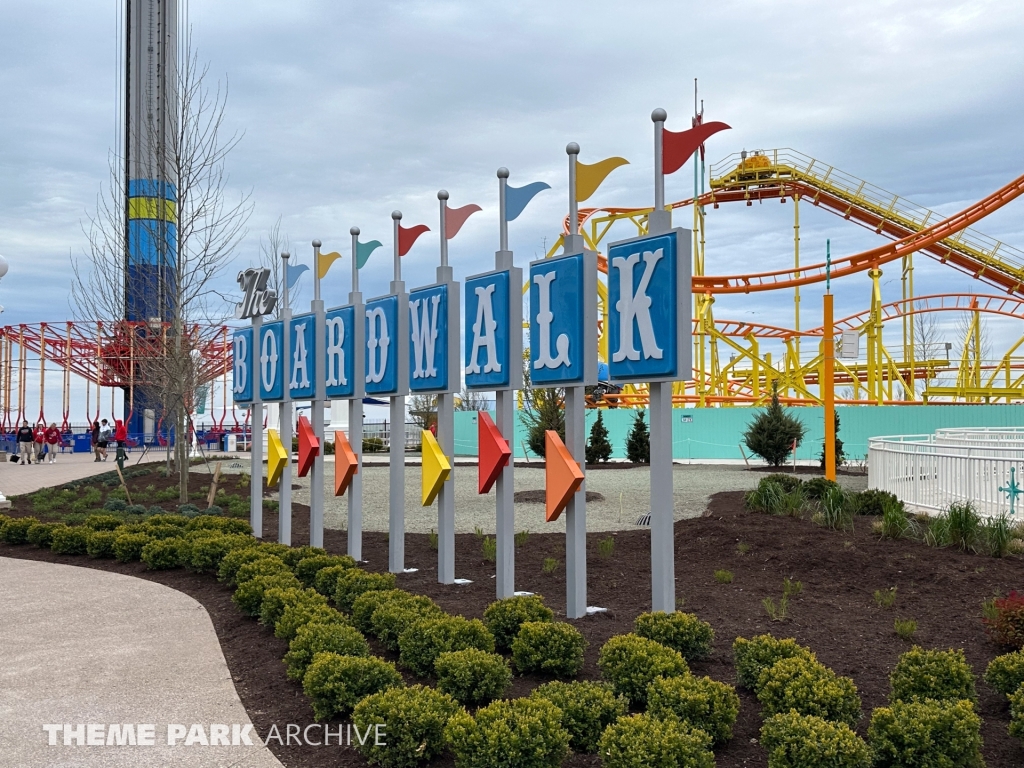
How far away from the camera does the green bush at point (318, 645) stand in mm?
5576

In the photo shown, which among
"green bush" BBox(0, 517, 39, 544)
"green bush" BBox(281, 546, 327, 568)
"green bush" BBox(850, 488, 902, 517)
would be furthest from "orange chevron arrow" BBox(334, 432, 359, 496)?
"green bush" BBox(850, 488, 902, 517)

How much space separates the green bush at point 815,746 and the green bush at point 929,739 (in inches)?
8.4

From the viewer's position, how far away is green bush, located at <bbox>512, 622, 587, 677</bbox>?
5.55 metres

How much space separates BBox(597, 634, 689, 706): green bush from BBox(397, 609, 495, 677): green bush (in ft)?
2.80

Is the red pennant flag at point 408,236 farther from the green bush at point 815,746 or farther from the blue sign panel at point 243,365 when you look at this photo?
the green bush at point 815,746

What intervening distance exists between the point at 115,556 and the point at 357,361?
12.7 feet

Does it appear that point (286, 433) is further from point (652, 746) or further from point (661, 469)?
point (652, 746)

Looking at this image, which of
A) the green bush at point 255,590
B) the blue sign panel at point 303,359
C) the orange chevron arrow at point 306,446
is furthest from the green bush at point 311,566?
the blue sign panel at point 303,359

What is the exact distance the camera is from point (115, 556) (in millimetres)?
10906

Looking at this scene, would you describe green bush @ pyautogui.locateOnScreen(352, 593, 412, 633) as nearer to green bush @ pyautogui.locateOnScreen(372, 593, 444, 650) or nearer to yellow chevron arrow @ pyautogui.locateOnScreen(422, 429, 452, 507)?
green bush @ pyautogui.locateOnScreen(372, 593, 444, 650)

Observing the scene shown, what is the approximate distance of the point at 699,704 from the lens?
4.54 metres

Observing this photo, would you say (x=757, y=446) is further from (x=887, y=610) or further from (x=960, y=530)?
(x=887, y=610)

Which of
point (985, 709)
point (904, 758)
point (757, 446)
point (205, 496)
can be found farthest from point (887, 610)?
point (757, 446)

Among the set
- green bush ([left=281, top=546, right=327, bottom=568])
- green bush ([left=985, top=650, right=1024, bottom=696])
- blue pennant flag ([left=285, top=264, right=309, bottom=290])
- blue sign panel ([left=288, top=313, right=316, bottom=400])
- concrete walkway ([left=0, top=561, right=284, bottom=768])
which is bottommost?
concrete walkway ([left=0, top=561, right=284, bottom=768])
